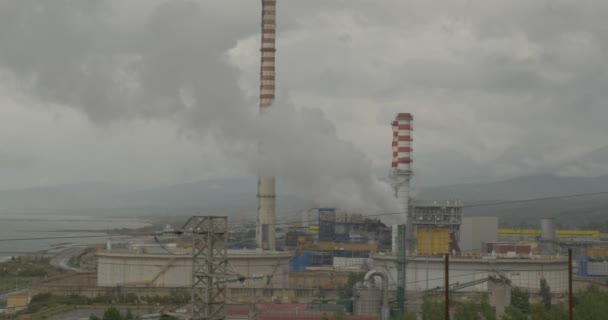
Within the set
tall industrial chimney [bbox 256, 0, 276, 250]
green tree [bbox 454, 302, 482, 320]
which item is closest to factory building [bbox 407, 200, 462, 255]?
tall industrial chimney [bbox 256, 0, 276, 250]

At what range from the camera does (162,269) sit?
156 feet

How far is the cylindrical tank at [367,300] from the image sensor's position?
35.8 metres

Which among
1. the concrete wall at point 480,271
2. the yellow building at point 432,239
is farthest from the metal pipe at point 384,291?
the yellow building at point 432,239

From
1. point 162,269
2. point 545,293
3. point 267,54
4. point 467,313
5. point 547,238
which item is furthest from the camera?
point 547,238

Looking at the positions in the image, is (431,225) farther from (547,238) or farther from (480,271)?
(547,238)

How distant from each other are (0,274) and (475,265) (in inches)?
1351

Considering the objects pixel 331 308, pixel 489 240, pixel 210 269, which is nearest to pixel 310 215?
pixel 489 240

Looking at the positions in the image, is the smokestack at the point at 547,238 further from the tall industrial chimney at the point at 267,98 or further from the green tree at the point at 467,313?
the green tree at the point at 467,313

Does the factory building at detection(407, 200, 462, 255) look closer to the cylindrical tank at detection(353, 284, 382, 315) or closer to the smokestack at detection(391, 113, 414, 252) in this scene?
the smokestack at detection(391, 113, 414, 252)

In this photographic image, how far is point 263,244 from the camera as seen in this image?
190 ft

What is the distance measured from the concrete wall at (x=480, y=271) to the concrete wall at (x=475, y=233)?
28.5 feet

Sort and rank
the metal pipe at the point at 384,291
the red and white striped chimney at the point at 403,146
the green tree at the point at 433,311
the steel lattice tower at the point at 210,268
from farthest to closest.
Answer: the red and white striped chimney at the point at 403,146 → the metal pipe at the point at 384,291 → the green tree at the point at 433,311 → the steel lattice tower at the point at 210,268

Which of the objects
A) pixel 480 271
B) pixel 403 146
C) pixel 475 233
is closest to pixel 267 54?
pixel 403 146

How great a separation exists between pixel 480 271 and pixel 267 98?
17352mm
